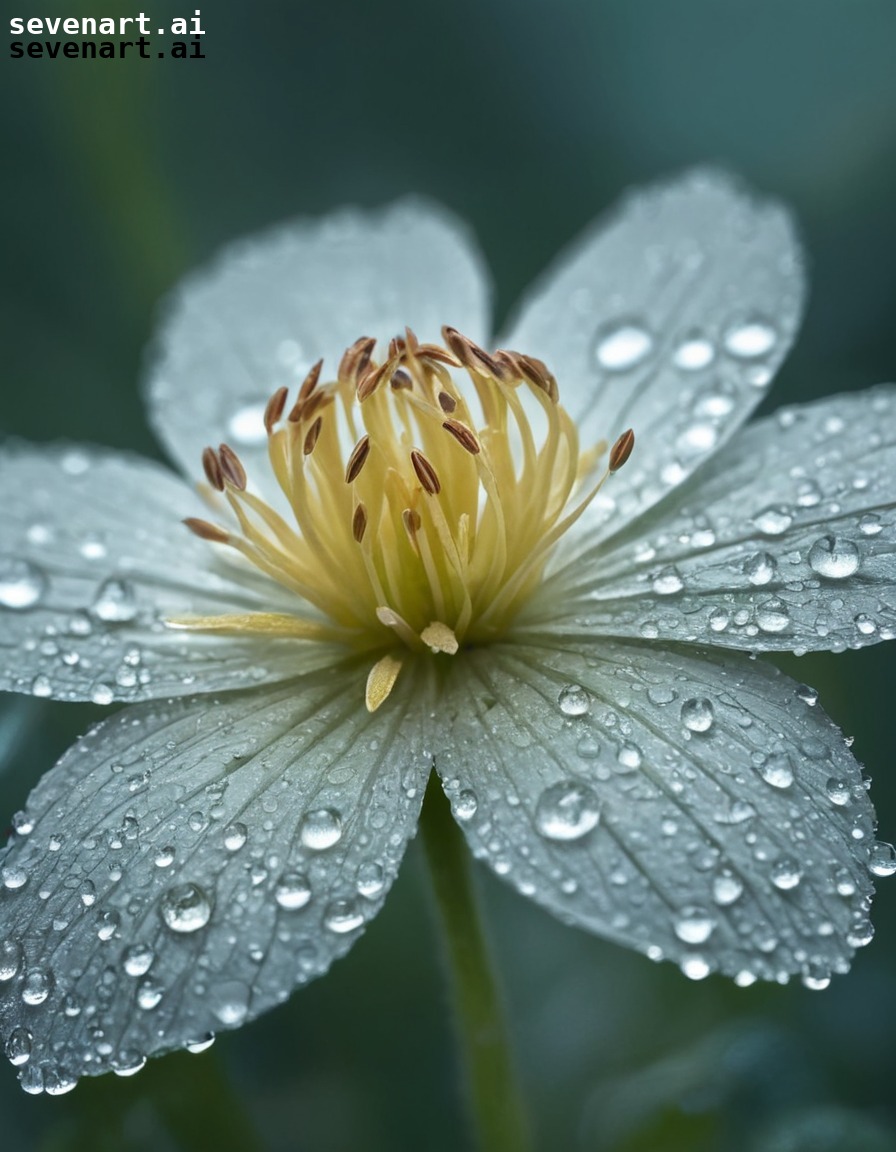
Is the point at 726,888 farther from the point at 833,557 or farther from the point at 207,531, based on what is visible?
the point at 207,531

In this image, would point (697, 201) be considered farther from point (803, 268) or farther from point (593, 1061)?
point (593, 1061)

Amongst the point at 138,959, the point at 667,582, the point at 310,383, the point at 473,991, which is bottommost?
the point at 473,991

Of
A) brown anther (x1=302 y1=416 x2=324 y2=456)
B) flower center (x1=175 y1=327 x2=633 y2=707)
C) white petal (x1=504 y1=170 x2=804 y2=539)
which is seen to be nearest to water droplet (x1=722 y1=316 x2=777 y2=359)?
white petal (x1=504 y1=170 x2=804 y2=539)

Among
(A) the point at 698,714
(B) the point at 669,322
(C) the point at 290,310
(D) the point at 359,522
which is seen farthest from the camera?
(C) the point at 290,310

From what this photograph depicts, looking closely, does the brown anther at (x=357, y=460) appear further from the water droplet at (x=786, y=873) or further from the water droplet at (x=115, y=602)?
the water droplet at (x=786, y=873)

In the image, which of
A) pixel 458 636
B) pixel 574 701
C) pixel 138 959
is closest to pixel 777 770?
pixel 574 701

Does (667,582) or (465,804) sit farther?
(667,582)

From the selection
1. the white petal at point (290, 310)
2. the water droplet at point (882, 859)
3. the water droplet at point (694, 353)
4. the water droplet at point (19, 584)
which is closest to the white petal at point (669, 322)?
the water droplet at point (694, 353)
